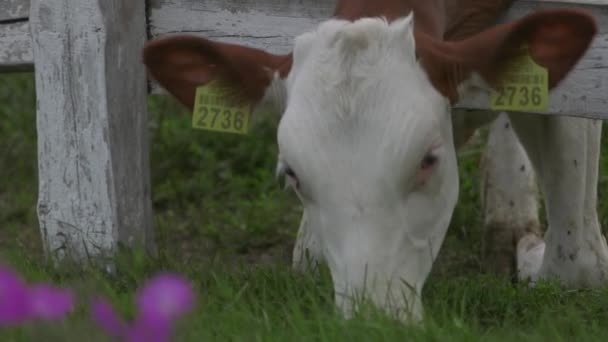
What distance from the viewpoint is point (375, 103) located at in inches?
133

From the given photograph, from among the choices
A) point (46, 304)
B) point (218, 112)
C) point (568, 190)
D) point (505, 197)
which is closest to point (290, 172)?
point (218, 112)

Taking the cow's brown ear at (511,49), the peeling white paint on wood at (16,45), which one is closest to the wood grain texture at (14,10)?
the peeling white paint on wood at (16,45)

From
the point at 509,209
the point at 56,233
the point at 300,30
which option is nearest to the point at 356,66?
the point at 300,30

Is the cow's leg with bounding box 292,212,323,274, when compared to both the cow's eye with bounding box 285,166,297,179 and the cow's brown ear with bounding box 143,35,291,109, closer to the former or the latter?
the cow's eye with bounding box 285,166,297,179

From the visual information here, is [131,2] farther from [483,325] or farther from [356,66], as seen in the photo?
[483,325]

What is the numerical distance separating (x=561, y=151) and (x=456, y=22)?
31.2 inches

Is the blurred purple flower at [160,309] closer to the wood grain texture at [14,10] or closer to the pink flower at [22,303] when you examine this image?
the pink flower at [22,303]

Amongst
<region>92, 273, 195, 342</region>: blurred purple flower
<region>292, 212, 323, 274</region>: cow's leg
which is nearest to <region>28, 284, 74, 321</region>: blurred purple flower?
<region>92, 273, 195, 342</region>: blurred purple flower

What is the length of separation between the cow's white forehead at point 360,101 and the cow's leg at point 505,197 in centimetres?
199

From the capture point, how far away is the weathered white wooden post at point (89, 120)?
14.1ft

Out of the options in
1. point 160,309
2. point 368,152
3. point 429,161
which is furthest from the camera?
point 429,161

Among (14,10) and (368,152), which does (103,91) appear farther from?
(368,152)

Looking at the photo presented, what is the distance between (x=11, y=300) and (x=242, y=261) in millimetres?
3377

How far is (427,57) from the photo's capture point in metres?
3.54
